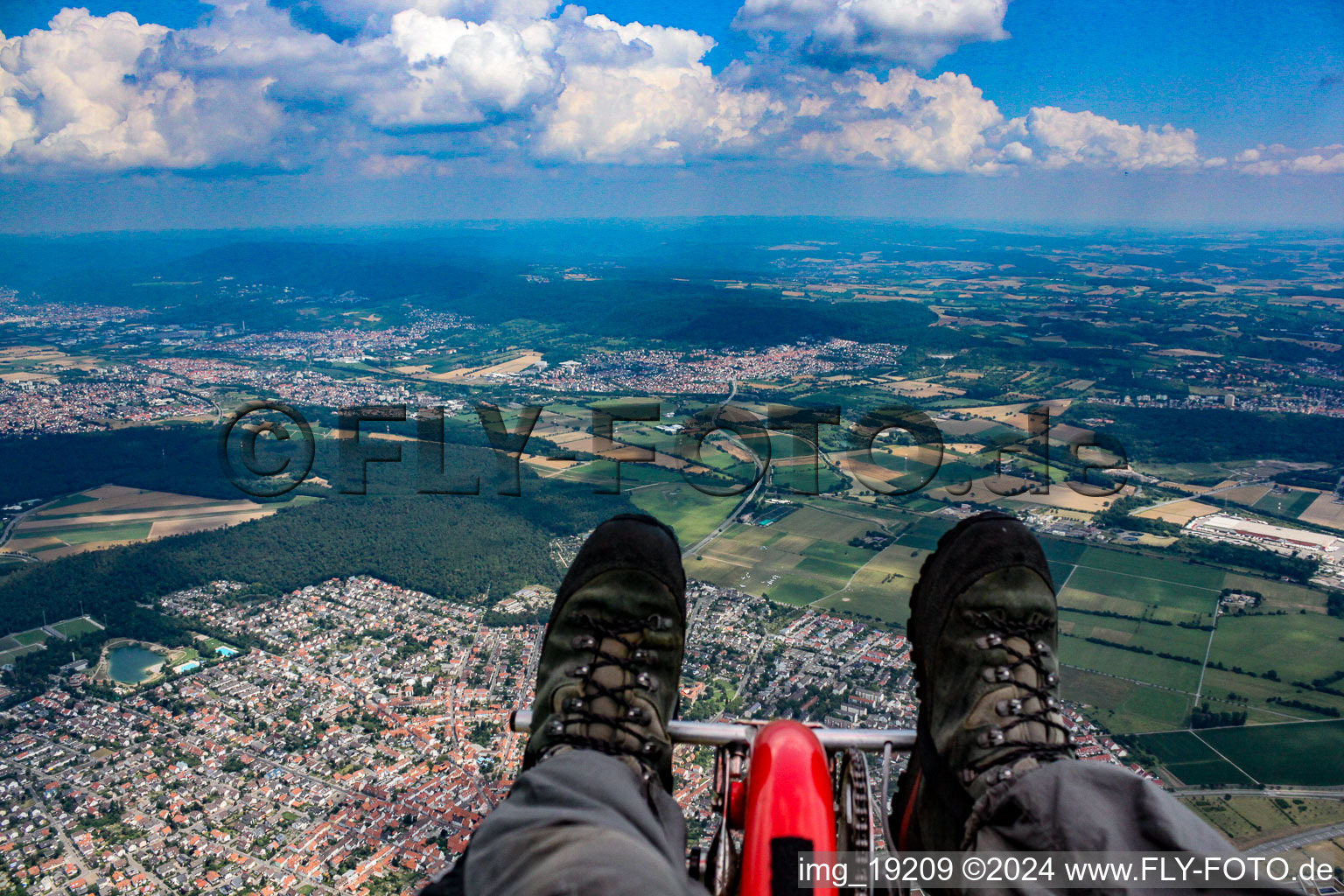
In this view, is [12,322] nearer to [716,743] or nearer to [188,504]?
[188,504]

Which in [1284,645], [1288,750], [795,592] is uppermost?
[795,592]

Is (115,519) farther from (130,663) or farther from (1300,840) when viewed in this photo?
(1300,840)

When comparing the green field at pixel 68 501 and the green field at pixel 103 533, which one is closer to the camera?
the green field at pixel 103 533

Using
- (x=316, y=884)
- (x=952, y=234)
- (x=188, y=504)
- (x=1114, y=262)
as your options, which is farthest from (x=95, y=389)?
(x=952, y=234)

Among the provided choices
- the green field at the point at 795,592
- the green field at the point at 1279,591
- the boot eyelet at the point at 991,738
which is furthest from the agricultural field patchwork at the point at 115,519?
the green field at the point at 1279,591

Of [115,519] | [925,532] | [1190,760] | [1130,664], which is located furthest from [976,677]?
[115,519]

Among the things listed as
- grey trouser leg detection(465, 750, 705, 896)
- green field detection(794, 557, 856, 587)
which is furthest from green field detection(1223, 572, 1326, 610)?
grey trouser leg detection(465, 750, 705, 896)

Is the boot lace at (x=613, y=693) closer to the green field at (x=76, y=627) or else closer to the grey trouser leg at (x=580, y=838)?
the grey trouser leg at (x=580, y=838)
